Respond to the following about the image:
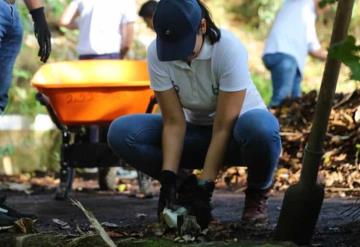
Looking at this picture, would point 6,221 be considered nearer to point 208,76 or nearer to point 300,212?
point 208,76

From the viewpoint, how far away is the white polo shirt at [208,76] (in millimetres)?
3951

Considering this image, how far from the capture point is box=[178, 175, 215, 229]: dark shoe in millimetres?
3592

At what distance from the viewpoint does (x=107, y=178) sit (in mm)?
6926

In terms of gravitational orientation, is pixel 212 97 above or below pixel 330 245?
above

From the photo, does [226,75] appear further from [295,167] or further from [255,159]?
[295,167]

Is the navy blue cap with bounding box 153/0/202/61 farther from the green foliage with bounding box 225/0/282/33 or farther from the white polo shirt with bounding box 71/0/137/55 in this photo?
the green foliage with bounding box 225/0/282/33

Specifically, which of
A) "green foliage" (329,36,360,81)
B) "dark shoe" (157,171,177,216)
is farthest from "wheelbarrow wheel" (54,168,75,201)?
"green foliage" (329,36,360,81)

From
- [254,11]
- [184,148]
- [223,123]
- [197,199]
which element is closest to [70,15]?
[184,148]

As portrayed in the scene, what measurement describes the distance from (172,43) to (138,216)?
1367 mm

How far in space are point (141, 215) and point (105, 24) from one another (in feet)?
7.96

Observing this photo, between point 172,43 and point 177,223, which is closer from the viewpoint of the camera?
point 177,223

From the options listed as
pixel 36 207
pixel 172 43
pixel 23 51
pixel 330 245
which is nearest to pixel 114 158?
pixel 36 207

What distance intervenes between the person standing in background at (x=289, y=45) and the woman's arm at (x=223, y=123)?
422cm

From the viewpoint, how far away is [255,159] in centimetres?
401
